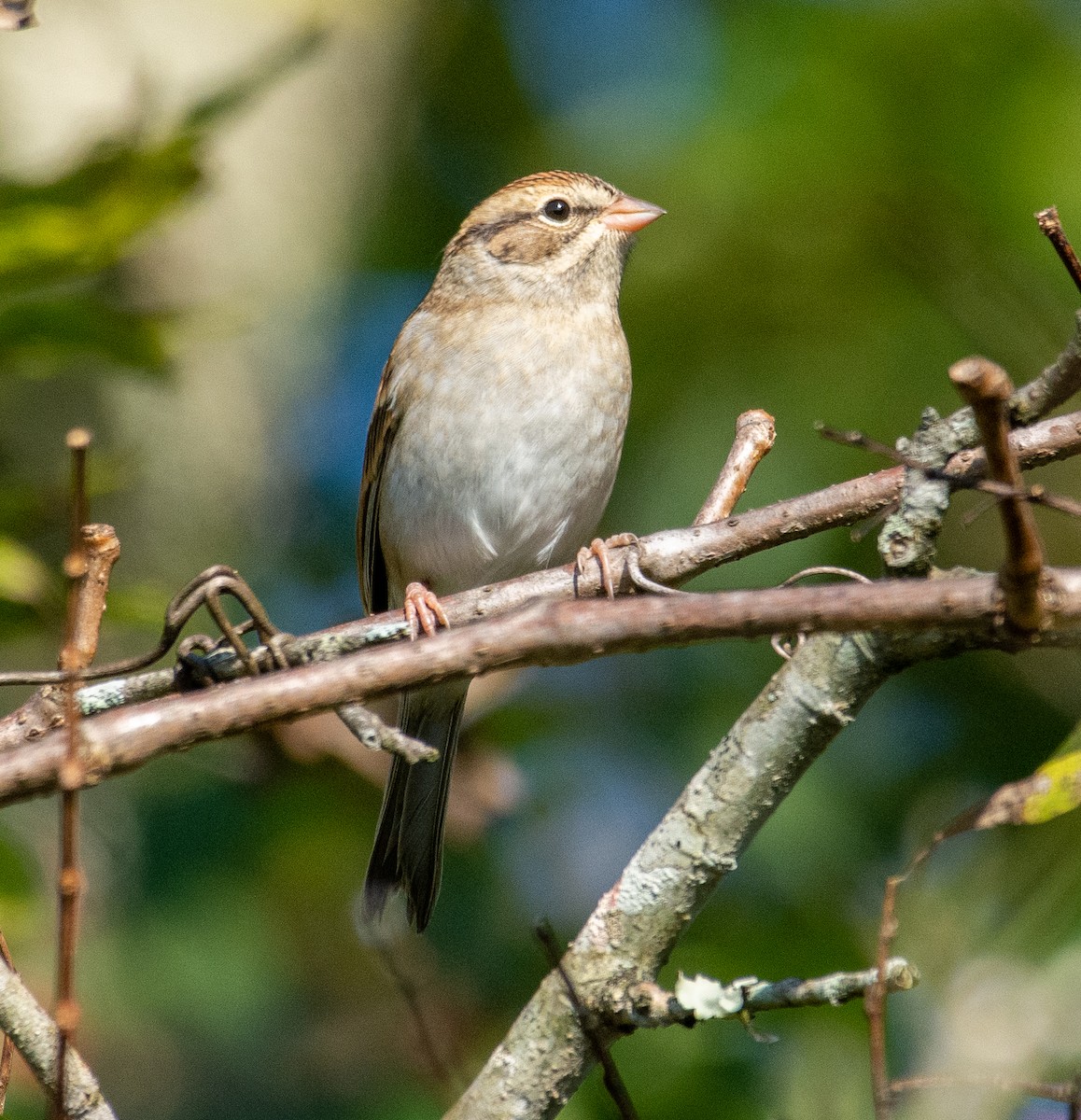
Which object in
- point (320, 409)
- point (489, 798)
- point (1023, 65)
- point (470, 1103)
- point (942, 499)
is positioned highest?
point (320, 409)

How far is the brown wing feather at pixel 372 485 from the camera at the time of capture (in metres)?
4.69

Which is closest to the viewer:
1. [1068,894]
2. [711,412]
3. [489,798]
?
[1068,894]

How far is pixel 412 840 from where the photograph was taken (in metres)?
4.02

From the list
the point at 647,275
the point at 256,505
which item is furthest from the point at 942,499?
the point at 256,505

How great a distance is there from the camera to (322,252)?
20.5 ft

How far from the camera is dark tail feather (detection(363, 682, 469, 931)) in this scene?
3945 millimetres

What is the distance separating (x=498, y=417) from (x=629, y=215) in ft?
2.85

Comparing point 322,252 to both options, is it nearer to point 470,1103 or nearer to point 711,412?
point 711,412

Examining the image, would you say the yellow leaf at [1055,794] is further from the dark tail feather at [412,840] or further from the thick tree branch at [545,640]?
the dark tail feather at [412,840]

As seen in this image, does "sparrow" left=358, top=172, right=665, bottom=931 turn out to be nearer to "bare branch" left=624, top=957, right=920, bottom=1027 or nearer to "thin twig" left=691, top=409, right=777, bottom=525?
"thin twig" left=691, top=409, right=777, bottom=525

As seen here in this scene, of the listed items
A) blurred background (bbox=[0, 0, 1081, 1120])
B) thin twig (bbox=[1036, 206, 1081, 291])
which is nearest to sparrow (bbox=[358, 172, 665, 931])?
blurred background (bbox=[0, 0, 1081, 1120])

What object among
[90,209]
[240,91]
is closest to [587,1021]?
[90,209]

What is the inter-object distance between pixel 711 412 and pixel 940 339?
88 cm

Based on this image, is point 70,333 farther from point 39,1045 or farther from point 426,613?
point 39,1045
